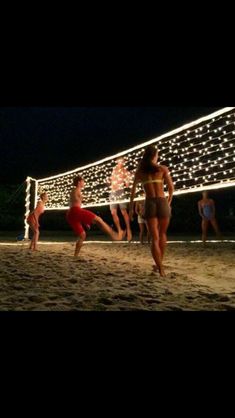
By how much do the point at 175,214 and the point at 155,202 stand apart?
11860 millimetres

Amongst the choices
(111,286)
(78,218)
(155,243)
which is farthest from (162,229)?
(78,218)

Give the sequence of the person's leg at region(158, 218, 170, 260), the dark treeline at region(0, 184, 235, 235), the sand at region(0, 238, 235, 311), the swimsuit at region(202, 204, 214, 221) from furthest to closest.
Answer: the dark treeline at region(0, 184, 235, 235) < the swimsuit at region(202, 204, 214, 221) < the person's leg at region(158, 218, 170, 260) < the sand at region(0, 238, 235, 311)

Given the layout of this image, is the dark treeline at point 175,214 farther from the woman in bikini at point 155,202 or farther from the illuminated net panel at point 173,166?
the woman in bikini at point 155,202

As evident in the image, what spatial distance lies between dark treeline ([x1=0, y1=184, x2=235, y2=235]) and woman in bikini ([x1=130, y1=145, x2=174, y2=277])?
11306mm

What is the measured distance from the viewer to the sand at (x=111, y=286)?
275cm

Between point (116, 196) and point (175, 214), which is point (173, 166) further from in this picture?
point (175, 214)

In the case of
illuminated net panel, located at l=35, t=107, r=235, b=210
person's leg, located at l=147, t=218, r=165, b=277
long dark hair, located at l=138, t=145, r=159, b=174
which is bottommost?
person's leg, located at l=147, t=218, r=165, b=277

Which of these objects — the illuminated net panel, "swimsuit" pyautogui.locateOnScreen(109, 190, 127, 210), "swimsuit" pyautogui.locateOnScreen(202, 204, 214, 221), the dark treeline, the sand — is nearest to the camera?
the sand

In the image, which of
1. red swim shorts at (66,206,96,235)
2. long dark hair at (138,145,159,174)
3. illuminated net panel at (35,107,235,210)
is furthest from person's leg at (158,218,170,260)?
illuminated net panel at (35,107,235,210)

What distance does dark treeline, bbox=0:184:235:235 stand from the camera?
1581 centimetres

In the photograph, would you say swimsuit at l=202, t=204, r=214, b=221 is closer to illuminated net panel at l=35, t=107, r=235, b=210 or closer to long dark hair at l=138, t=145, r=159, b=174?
illuminated net panel at l=35, t=107, r=235, b=210

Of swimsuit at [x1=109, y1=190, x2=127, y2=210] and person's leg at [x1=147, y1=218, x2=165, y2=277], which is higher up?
swimsuit at [x1=109, y1=190, x2=127, y2=210]

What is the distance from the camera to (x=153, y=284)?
3652 mm
